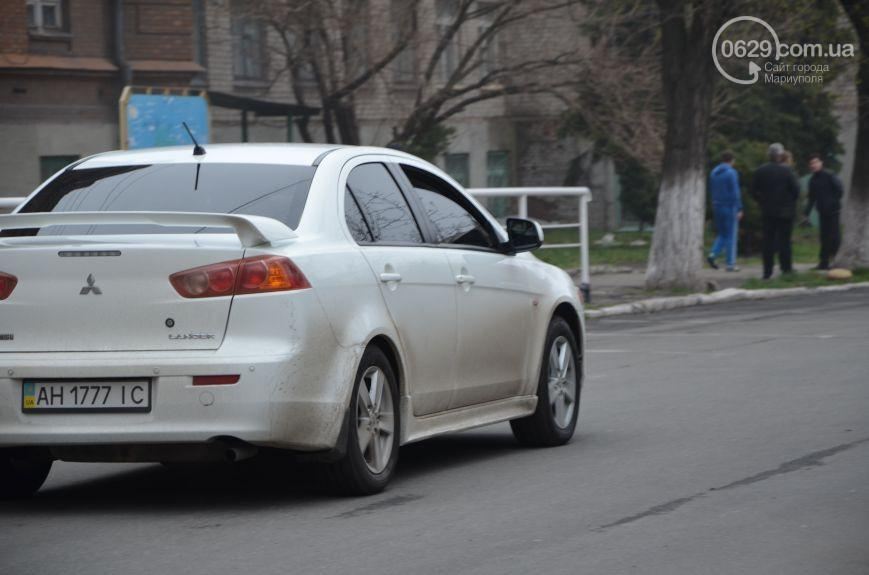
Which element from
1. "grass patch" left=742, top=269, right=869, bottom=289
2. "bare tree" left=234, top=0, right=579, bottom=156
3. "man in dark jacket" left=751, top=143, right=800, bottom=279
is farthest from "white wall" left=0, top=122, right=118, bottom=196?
"grass patch" left=742, top=269, right=869, bottom=289

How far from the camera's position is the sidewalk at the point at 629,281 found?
71.9 ft

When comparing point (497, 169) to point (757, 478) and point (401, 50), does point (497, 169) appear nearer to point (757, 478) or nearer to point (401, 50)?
point (401, 50)

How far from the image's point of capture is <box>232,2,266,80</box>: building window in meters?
29.2

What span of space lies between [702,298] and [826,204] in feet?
19.3

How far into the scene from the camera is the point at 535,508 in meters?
7.04

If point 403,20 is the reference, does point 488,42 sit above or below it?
below

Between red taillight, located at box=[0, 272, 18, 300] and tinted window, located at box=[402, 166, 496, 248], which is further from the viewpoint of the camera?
tinted window, located at box=[402, 166, 496, 248]

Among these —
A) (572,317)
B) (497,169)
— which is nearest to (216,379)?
(572,317)

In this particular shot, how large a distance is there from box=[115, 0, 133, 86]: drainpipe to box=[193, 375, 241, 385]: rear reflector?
2307cm

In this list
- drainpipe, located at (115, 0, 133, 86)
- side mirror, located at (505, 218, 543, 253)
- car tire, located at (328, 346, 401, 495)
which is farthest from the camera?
drainpipe, located at (115, 0, 133, 86)

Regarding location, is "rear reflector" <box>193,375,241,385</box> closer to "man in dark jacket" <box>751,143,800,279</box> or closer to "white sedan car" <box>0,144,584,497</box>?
"white sedan car" <box>0,144,584,497</box>

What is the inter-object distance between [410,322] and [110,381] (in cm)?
151

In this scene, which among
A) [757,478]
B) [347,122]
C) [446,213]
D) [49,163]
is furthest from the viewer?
[49,163]

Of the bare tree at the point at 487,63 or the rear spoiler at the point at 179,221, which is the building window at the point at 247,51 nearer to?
the bare tree at the point at 487,63
